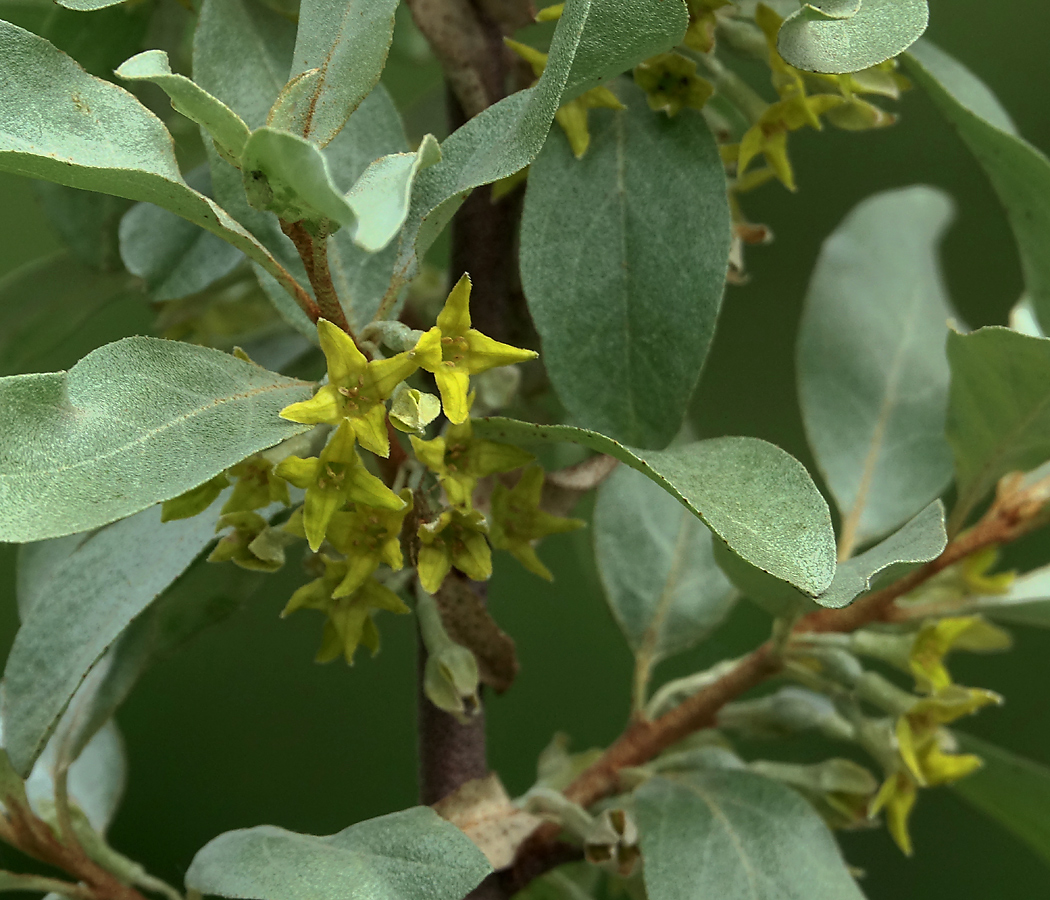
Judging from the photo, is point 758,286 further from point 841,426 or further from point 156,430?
point 156,430

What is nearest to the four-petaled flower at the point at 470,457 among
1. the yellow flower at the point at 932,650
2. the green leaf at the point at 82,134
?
the green leaf at the point at 82,134

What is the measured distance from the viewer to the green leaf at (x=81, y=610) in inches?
17.7

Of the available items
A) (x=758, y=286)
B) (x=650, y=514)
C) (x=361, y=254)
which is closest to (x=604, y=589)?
(x=650, y=514)

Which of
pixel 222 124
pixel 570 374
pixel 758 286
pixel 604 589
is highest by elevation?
pixel 222 124

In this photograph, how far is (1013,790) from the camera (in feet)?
2.02

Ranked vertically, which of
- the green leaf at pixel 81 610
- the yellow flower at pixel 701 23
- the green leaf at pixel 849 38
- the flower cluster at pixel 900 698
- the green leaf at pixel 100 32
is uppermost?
the green leaf at pixel 849 38

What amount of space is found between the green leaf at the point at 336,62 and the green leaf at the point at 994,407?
0.25 metres

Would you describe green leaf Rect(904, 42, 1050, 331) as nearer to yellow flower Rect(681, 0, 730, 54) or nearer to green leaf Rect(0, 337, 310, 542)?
yellow flower Rect(681, 0, 730, 54)

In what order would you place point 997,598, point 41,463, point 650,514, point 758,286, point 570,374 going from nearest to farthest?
point 41,463, point 570,374, point 997,598, point 650,514, point 758,286

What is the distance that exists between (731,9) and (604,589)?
1.04ft

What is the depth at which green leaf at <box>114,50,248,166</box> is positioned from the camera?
305 mm

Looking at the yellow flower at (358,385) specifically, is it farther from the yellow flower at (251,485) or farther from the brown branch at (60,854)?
the brown branch at (60,854)

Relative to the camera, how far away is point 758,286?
1.40 m

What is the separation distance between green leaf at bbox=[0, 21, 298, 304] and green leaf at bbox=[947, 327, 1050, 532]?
0.98 ft
